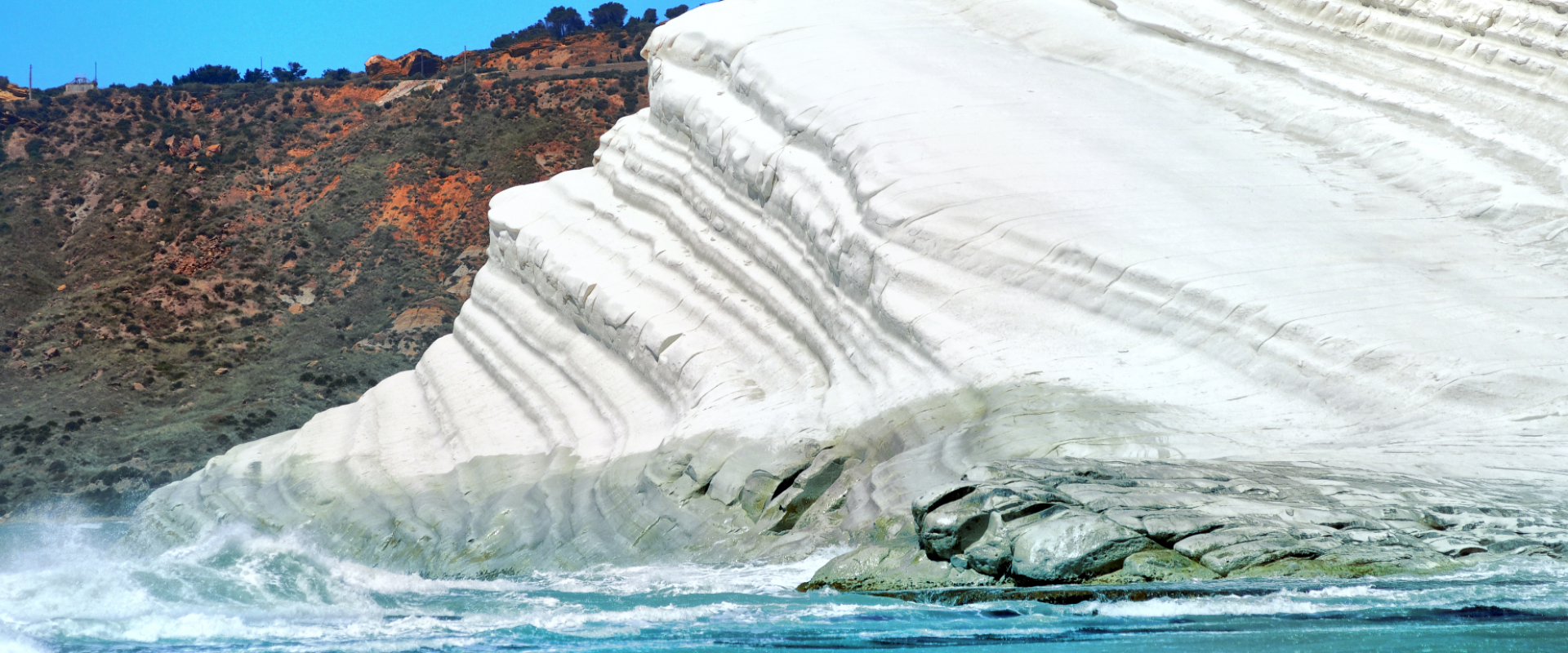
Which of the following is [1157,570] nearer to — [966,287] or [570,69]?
[966,287]

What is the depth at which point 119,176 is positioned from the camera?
42625 millimetres

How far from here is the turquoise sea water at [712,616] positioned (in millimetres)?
4383

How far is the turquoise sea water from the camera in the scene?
14.4 feet

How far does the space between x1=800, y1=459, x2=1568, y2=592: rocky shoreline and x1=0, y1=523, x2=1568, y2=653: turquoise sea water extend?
0.58 ft

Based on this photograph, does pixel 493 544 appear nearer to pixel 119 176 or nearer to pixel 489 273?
pixel 489 273

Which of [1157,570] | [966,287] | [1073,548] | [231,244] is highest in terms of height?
[231,244]

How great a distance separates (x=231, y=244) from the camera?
1580 inches

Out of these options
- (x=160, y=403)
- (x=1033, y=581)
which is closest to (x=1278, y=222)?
(x=1033, y=581)

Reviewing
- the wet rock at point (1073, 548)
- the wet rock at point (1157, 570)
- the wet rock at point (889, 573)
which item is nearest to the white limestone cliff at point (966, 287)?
the wet rock at point (889, 573)

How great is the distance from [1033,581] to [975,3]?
31.6 feet

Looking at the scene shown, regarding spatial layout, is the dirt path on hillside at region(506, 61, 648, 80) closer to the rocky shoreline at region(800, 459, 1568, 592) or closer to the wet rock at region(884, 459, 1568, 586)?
the rocky shoreline at region(800, 459, 1568, 592)

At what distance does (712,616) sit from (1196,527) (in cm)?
218

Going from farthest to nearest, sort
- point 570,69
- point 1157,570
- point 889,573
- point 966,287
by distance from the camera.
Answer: point 570,69
point 966,287
point 889,573
point 1157,570

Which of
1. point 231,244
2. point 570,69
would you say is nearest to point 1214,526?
point 231,244
